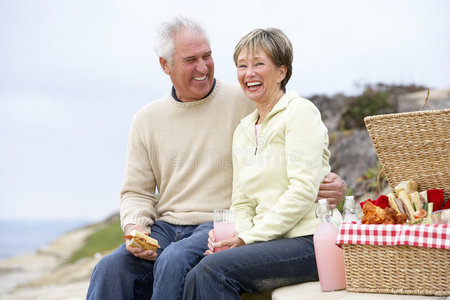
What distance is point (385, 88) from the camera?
382 inches

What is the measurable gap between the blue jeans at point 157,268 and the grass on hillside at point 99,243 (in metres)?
8.43

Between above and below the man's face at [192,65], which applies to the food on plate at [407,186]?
below

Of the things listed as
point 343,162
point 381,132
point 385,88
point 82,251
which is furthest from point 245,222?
point 82,251

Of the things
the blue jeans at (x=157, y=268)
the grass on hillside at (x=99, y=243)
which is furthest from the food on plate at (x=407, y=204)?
the grass on hillside at (x=99, y=243)

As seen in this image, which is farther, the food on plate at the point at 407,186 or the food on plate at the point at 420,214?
the food on plate at the point at 407,186

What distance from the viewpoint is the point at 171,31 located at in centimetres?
340

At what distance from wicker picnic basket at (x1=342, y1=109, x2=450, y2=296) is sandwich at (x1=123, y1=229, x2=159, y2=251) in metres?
0.98

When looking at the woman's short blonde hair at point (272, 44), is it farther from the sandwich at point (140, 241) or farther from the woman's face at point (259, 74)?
the sandwich at point (140, 241)

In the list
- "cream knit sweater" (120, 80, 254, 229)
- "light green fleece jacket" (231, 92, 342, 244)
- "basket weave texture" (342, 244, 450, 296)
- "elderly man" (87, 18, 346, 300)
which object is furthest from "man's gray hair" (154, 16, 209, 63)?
"basket weave texture" (342, 244, 450, 296)

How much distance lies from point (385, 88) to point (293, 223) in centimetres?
749

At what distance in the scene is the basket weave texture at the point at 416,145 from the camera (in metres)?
2.79

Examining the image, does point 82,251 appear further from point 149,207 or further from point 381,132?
point 381,132

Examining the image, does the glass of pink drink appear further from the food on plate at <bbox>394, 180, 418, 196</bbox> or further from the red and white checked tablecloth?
the food on plate at <bbox>394, 180, 418, 196</bbox>

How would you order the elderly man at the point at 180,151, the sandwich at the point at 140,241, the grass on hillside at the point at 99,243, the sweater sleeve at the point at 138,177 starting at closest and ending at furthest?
1. the sandwich at the point at 140,241
2. the elderly man at the point at 180,151
3. the sweater sleeve at the point at 138,177
4. the grass on hillside at the point at 99,243
